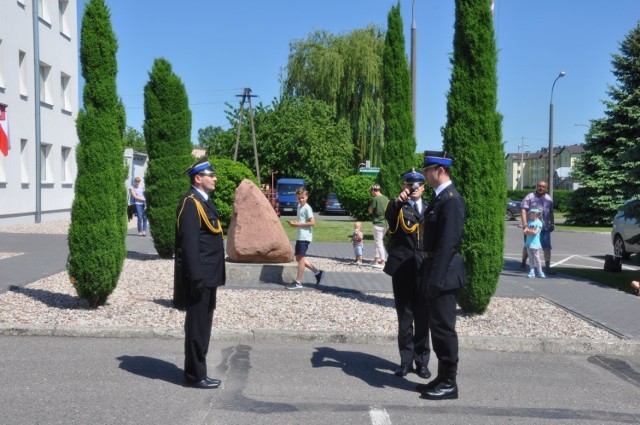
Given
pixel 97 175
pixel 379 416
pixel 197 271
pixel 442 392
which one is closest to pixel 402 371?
pixel 442 392

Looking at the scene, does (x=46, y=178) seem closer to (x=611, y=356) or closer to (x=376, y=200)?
(x=376, y=200)

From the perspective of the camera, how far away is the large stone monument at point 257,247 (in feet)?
39.8

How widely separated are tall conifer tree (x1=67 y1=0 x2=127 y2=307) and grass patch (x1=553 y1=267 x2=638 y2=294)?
8356mm

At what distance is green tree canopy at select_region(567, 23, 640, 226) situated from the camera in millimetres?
33219

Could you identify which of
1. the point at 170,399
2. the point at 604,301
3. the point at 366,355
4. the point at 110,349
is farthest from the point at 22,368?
the point at 604,301

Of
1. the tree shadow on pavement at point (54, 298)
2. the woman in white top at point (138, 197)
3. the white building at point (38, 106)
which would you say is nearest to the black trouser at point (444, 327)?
the tree shadow on pavement at point (54, 298)

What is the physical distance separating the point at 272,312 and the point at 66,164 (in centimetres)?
2522

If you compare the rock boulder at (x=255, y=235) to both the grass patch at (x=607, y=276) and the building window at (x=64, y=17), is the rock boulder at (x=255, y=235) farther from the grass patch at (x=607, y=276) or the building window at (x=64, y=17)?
→ the building window at (x=64, y=17)

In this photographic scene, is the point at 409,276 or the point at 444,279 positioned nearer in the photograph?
the point at 444,279

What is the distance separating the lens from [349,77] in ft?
154

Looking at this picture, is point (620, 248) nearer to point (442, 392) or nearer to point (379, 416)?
point (442, 392)

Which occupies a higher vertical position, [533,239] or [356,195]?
[356,195]

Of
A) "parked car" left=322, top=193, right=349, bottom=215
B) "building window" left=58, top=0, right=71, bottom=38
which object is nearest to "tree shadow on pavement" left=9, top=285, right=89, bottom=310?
"building window" left=58, top=0, right=71, bottom=38

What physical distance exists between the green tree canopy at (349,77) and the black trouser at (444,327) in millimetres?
41070
